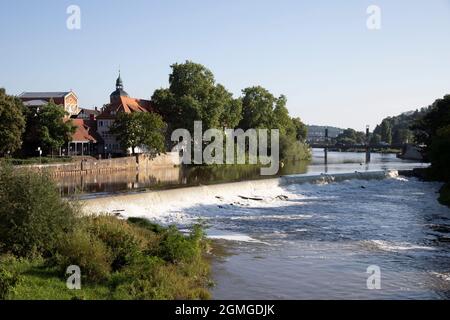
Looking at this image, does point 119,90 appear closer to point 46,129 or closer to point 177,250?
point 46,129

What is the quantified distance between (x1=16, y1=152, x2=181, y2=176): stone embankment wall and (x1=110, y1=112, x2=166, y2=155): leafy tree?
2.04 m

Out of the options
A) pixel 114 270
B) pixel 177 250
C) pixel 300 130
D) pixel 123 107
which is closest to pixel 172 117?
pixel 123 107

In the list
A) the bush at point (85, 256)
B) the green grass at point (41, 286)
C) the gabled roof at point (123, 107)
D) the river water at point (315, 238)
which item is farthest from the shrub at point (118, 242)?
the gabled roof at point (123, 107)

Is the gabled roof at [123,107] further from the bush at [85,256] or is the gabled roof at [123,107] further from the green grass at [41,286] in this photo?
the green grass at [41,286]

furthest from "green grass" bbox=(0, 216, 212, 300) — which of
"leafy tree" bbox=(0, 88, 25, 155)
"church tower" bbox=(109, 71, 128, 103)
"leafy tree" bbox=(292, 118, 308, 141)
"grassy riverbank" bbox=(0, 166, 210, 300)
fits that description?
"leafy tree" bbox=(292, 118, 308, 141)

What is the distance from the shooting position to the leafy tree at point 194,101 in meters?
74.2

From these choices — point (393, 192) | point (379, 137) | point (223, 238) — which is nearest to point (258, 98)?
point (393, 192)

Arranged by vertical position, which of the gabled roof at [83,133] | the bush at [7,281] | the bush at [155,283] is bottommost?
the bush at [155,283]

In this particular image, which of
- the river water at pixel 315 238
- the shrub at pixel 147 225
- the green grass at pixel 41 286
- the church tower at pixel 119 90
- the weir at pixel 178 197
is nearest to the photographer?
the green grass at pixel 41 286

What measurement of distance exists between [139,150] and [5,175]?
57578 mm

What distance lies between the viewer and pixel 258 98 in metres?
90.1

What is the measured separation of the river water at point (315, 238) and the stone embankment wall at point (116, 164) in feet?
60.9

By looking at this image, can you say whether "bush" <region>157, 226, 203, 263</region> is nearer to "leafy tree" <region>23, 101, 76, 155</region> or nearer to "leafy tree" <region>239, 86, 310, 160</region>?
"leafy tree" <region>23, 101, 76, 155</region>
